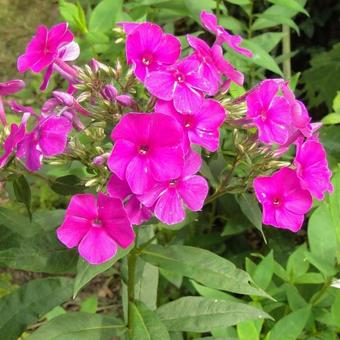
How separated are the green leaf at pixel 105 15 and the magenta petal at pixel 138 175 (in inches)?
44.3

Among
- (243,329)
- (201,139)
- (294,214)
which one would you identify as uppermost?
(201,139)

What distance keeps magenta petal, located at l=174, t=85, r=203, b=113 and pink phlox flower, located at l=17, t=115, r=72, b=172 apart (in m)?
0.22

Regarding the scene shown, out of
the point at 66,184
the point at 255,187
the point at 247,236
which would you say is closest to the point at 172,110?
the point at 255,187

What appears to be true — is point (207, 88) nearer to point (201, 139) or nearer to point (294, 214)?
point (201, 139)

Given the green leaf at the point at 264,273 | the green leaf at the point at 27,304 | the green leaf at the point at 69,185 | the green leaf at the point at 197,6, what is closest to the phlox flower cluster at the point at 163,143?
the green leaf at the point at 69,185

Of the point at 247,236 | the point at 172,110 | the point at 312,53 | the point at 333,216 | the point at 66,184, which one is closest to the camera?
the point at 172,110

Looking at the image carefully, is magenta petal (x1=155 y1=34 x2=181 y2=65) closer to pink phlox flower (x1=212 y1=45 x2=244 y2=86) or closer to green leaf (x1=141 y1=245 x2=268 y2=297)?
pink phlox flower (x1=212 y1=45 x2=244 y2=86)

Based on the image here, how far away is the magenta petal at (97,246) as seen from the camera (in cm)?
125

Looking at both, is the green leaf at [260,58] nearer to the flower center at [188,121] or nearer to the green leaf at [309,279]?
the green leaf at [309,279]

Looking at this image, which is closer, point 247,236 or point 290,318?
point 290,318

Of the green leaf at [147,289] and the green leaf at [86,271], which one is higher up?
the green leaf at [86,271]

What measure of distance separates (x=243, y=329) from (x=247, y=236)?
1394 millimetres

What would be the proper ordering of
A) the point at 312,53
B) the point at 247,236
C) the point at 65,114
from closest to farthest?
the point at 65,114, the point at 247,236, the point at 312,53

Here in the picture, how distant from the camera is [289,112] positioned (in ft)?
4.39
